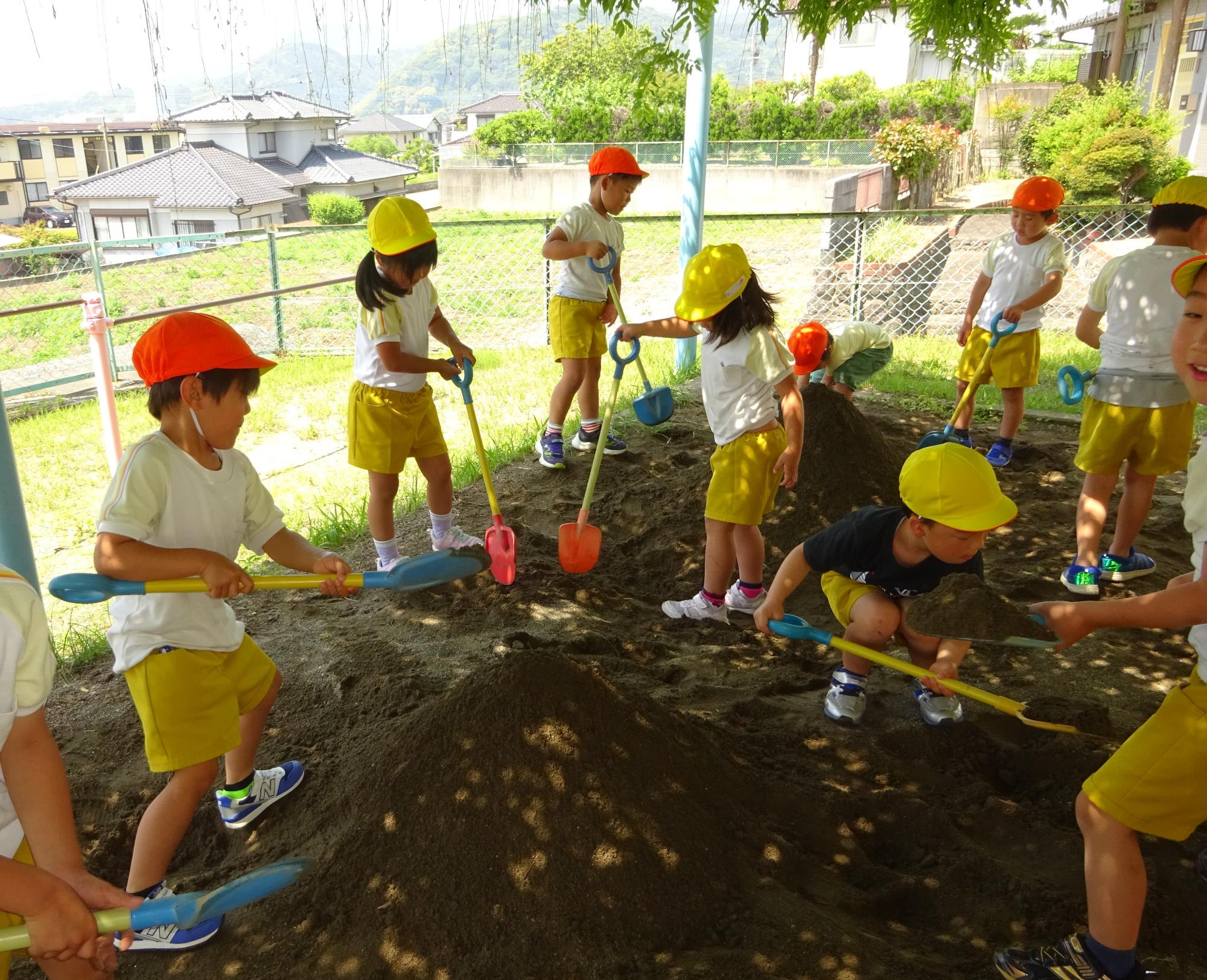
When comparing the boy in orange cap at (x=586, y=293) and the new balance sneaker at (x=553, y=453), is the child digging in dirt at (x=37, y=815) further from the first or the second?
the new balance sneaker at (x=553, y=453)

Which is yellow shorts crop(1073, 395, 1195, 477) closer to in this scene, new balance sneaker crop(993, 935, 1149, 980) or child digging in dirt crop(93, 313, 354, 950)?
new balance sneaker crop(993, 935, 1149, 980)

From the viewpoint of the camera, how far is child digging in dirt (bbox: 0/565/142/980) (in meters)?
1.46

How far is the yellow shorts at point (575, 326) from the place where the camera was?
17.4ft

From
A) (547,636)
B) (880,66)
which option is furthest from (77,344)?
(880,66)

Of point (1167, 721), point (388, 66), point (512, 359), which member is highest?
point (388, 66)

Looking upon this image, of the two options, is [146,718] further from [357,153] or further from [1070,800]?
[357,153]

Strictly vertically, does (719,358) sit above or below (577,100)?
below

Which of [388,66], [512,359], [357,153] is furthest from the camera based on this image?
[357,153]

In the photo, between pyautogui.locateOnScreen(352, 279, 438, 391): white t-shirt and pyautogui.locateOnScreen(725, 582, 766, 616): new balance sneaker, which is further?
pyautogui.locateOnScreen(725, 582, 766, 616): new balance sneaker

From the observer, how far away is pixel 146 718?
7.23 feet

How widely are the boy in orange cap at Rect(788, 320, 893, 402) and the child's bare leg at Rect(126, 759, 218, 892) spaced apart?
3.67m

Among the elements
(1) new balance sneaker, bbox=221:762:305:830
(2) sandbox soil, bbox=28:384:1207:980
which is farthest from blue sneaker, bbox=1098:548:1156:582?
(1) new balance sneaker, bbox=221:762:305:830

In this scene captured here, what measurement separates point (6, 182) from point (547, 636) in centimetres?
2747

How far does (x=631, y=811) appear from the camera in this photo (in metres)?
2.25
